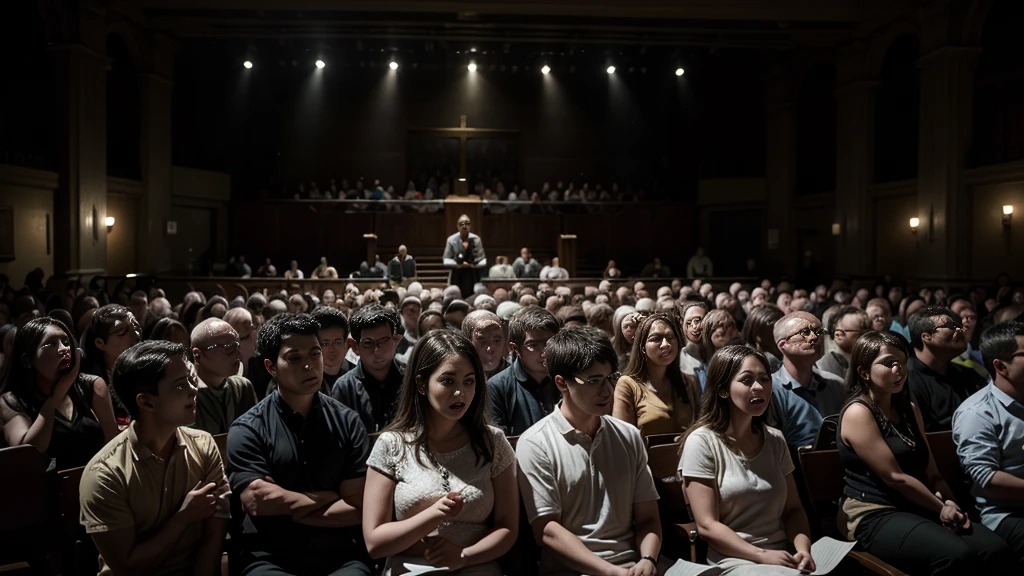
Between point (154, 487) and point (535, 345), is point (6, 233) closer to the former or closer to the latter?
point (535, 345)

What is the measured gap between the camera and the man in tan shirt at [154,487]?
8.21 ft

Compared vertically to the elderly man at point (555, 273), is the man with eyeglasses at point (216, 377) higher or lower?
lower

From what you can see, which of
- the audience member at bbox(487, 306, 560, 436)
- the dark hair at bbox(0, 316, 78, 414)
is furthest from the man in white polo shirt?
the dark hair at bbox(0, 316, 78, 414)

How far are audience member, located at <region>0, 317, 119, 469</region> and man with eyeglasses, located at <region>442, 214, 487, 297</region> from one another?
7.31 meters

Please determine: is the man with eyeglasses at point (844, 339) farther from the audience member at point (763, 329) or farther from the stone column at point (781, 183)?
the stone column at point (781, 183)

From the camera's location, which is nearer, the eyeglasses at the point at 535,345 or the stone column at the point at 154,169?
the eyeglasses at the point at 535,345

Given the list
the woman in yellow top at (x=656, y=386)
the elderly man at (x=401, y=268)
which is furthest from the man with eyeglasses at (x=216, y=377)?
the elderly man at (x=401, y=268)

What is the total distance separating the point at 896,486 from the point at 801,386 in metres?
1.02

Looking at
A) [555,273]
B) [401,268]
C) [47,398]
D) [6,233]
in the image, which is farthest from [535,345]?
[6,233]

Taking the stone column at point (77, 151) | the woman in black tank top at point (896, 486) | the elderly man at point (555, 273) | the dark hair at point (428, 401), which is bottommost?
the woman in black tank top at point (896, 486)

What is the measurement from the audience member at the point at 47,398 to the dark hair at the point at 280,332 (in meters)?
1.12

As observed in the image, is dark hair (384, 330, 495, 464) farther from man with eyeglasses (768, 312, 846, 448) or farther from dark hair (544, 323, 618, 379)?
man with eyeglasses (768, 312, 846, 448)

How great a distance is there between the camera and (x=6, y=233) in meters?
13.5

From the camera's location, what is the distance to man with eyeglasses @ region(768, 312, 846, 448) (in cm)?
400
